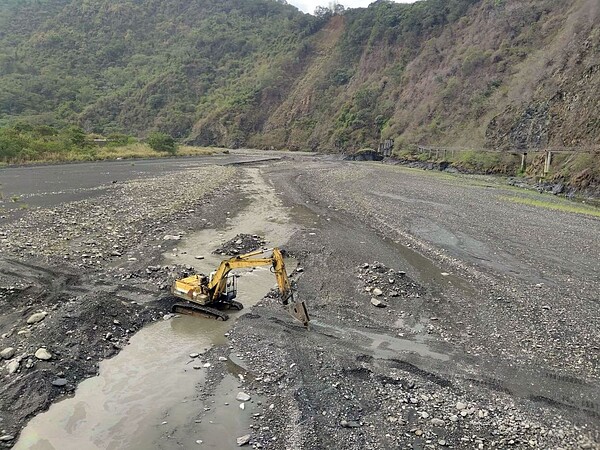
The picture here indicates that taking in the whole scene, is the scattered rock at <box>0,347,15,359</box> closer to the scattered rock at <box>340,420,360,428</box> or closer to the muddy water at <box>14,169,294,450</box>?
the muddy water at <box>14,169,294,450</box>

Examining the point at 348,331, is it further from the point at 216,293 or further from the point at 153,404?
the point at 153,404

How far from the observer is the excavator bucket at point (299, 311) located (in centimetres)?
1056

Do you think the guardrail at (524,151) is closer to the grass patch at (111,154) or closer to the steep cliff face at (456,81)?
the steep cliff face at (456,81)

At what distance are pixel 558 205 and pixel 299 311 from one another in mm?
26922

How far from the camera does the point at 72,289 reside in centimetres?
1252

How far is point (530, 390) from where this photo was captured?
8.34m

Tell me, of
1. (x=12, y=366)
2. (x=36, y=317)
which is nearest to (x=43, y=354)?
(x=12, y=366)

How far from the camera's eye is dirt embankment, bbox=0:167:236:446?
821 cm

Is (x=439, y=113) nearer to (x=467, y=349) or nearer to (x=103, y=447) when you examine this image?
(x=467, y=349)

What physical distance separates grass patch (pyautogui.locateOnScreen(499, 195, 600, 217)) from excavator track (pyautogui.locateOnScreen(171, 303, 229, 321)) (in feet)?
82.7

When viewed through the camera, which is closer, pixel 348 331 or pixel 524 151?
pixel 348 331

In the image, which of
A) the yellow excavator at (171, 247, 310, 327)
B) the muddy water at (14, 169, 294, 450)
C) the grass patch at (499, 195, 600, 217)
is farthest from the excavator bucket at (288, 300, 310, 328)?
the grass patch at (499, 195, 600, 217)

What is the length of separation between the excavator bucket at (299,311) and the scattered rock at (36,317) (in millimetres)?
5809

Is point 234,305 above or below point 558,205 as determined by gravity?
below
